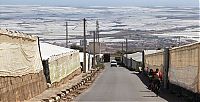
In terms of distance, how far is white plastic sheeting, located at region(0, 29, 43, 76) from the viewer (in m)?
22.1

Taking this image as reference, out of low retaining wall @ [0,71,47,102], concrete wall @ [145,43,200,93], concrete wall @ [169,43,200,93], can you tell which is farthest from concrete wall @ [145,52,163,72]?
low retaining wall @ [0,71,47,102]

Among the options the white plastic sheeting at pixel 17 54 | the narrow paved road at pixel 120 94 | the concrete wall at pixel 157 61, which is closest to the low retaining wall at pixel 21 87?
the white plastic sheeting at pixel 17 54

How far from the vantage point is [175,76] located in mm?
30859

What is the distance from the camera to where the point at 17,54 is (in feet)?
82.3

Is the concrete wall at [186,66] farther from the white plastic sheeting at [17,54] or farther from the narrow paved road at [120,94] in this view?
the white plastic sheeting at [17,54]

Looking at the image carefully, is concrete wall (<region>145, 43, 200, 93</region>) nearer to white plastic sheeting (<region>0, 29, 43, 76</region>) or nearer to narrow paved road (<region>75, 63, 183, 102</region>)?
narrow paved road (<region>75, 63, 183, 102</region>)

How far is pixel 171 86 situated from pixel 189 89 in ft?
27.0

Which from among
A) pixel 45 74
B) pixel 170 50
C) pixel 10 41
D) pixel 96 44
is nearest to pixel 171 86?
pixel 170 50

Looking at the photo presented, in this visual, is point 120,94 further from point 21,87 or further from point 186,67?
point 21,87

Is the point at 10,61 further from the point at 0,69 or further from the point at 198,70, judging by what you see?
the point at 198,70

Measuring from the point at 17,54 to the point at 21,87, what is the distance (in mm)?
1407

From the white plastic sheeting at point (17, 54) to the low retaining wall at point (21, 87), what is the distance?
0.23 meters

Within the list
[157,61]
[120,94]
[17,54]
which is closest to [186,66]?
[120,94]

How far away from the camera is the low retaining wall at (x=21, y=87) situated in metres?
21.6
